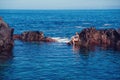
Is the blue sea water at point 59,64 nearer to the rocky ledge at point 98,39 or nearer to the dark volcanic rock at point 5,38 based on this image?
the dark volcanic rock at point 5,38

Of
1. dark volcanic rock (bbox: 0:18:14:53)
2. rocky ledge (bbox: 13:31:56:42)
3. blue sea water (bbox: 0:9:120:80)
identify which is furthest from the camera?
rocky ledge (bbox: 13:31:56:42)

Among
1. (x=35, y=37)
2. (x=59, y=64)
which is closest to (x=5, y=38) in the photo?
(x=59, y=64)

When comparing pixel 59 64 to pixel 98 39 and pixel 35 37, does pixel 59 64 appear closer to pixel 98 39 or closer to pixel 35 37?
pixel 98 39

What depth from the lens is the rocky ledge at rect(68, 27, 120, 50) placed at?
268 ft

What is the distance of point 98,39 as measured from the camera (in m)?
Result: 85.7

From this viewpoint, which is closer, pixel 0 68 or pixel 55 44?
pixel 0 68

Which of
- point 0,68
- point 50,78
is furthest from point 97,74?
point 0,68

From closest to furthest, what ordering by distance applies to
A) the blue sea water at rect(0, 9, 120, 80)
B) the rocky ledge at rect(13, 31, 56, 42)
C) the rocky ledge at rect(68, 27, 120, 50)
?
the blue sea water at rect(0, 9, 120, 80) < the rocky ledge at rect(68, 27, 120, 50) < the rocky ledge at rect(13, 31, 56, 42)

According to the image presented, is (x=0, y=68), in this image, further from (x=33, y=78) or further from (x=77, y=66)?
(x=77, y=66)

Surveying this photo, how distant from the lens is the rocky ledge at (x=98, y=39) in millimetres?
81750

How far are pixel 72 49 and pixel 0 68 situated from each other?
24850mm

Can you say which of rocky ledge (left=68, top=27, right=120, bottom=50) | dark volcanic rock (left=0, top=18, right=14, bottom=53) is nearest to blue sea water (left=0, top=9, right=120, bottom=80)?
dark volcanic rock (left=0, top=18, right=14, bottom=53)

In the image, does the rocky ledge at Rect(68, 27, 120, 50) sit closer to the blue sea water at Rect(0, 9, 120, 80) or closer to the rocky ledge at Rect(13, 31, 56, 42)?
the blue sea water at Rect(0, 9, 120, 80)

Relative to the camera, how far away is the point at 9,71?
5438 centimetres
